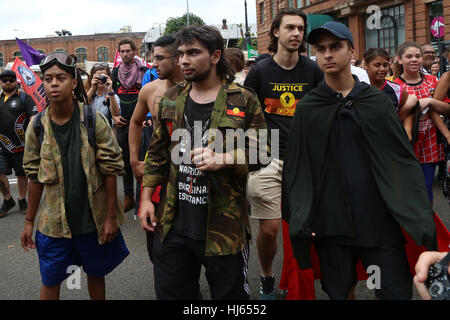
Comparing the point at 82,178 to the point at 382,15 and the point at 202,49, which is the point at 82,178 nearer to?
the point at 202,49

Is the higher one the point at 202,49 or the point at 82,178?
the point at 202,49

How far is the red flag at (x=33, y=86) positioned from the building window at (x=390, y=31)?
22.6m

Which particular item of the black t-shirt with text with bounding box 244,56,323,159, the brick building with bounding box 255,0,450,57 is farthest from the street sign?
the black t-shirt with text with bounding box 244,56,323,159

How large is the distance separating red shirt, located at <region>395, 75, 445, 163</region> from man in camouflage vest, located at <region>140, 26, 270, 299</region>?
2965 millimetres

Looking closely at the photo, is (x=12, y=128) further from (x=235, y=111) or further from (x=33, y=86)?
(x=235, y=111)

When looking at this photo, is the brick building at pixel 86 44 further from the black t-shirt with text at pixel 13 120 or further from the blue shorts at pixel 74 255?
the blue shorts at pixel 74 255

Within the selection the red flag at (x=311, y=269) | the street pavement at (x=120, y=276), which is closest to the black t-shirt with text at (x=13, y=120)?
the street pavement at (x=120, y=276)

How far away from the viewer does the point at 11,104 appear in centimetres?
734

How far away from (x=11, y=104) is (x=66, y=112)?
4.63 meters

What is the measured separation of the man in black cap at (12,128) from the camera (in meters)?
7.30

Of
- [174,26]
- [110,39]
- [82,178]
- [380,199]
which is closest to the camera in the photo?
[380,199]

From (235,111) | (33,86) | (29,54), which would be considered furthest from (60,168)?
(29,54)

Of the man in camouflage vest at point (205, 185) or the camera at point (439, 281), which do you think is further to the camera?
the man in camouflage vest at point (205, 185)
